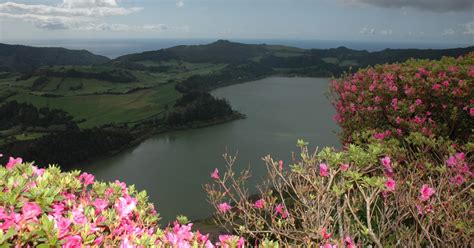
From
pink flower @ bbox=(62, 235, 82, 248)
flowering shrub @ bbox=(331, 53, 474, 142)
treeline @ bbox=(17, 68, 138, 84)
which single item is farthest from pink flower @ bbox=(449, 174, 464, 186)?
treeline @ bbox=(17, 68, 138, 84)

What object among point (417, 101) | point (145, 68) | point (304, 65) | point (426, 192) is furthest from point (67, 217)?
point (304, 65)

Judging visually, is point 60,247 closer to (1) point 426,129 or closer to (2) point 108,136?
(1) point 426,129

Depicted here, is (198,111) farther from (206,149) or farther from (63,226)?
(63,226)

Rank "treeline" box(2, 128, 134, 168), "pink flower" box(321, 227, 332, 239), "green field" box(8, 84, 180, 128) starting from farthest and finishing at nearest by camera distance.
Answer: "green field" box(8, 84, 180, 128)
"treeline" box(2, 128, 134, 168)
"pink flower" box(321, 227, 332, 239)

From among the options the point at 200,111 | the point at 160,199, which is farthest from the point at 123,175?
the point at 200,111

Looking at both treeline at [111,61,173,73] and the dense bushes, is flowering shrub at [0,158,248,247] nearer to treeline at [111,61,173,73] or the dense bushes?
the dense bushes

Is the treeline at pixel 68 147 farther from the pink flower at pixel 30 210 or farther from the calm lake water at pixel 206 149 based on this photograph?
the pink flower at pixel 30 210
